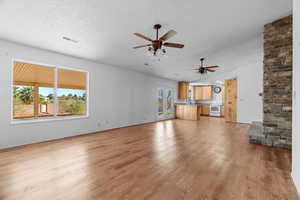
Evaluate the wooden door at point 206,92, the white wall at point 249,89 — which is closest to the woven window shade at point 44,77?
the white wall at point 249,89

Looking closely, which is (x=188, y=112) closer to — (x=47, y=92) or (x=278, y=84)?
(x=278, y=84)

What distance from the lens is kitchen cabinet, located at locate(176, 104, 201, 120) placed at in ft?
27.6

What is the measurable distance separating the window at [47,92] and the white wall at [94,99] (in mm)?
264

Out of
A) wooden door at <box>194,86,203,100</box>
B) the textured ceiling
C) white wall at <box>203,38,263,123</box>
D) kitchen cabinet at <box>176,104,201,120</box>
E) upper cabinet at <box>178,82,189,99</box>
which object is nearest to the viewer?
the textured ceiling

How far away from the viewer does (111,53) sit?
4348 mm

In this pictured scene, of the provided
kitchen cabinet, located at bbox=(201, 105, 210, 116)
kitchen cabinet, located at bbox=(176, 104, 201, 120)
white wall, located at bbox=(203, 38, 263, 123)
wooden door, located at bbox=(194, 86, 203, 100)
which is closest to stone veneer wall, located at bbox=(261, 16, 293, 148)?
white wall, located at bbox=(203, 38, 263, 123)

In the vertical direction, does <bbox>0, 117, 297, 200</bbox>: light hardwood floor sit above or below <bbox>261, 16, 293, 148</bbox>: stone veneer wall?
below

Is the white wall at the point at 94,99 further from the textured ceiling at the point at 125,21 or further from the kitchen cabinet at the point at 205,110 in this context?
the kitchen cabinet at the point at 205,110

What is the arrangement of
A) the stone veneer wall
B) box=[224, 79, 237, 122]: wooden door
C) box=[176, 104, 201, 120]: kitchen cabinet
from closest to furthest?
the stone veneer wall < box=[224, 79, 237, 122]: wooden door < box=[176, 104, 201, 120]: kitchen cabinet

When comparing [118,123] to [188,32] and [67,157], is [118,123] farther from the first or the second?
[188,32]

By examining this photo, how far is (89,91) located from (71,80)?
69 centimetres

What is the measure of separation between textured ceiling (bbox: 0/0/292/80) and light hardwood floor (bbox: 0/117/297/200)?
2.69m

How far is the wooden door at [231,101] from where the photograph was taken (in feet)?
24.5

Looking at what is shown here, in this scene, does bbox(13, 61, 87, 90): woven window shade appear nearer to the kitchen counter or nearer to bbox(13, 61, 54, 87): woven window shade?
bbox(13, 61, 54, 87): woven window shade
